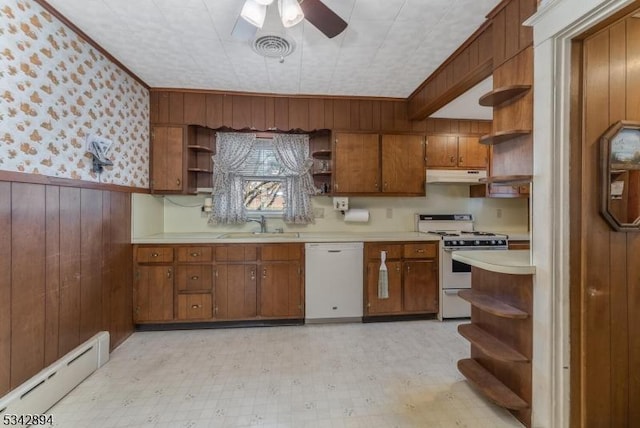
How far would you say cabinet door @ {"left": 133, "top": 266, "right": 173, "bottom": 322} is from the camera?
2.87 metres

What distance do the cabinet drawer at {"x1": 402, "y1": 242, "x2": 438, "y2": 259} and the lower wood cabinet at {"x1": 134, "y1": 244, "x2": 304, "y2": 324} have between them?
1139mm

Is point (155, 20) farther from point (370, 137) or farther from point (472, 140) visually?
point (472, 140)

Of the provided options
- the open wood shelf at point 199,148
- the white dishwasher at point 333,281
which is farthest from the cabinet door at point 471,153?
the open wood shelf at point 199,148

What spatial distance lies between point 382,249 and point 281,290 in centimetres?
116

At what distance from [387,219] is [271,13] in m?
2.66

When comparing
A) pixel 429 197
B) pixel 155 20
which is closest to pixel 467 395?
pixel 429 197

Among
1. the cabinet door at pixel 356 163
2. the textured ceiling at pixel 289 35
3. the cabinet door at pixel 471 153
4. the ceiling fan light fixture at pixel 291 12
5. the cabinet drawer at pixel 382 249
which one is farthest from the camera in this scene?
the cabinet door at pixel 471 153

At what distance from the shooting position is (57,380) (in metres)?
1.84

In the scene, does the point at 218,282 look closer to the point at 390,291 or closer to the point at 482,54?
the point at 390,291

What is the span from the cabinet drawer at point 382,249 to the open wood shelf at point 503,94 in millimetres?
1667

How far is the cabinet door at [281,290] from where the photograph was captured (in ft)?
9.78

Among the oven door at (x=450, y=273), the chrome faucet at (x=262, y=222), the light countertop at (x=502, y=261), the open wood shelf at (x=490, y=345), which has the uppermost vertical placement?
the chrome faucet at (x=262, y=222)

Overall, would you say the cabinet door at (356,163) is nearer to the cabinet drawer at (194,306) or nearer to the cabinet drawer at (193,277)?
the cabinet drawer at (193,277)

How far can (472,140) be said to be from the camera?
11.8 ft
